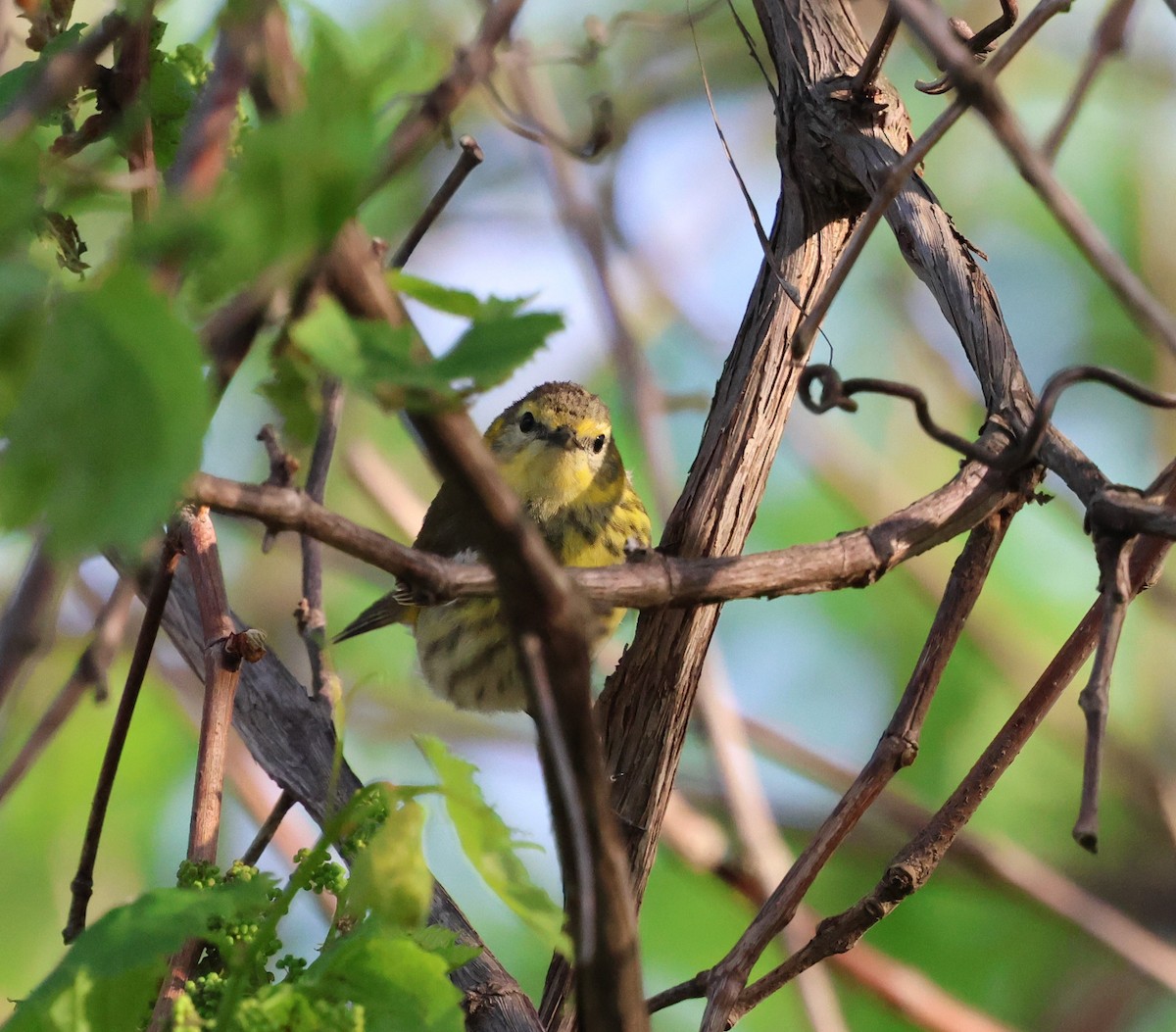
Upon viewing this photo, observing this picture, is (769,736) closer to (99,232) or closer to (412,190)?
(99,232)

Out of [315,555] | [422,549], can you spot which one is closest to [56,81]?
[315,555]

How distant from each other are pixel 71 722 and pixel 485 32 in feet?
13.2

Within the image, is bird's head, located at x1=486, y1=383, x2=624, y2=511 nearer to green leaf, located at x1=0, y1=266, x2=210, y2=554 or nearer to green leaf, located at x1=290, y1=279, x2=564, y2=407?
green leaf, located at x1=290, y1=279, x2=564, y2=407

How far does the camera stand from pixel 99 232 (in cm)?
345

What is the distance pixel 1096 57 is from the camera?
123 cm

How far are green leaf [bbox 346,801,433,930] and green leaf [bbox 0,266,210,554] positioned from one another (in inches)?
16.1

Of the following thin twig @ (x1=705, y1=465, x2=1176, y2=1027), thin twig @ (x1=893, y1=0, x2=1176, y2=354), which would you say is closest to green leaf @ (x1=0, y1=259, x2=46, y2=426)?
thin twig @ (x1=893, y1=0, x2=1176, y2=354)

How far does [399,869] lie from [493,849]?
0.07 meters

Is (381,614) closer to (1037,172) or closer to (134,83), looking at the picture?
(134,83)

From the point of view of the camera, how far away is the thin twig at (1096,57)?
119cm

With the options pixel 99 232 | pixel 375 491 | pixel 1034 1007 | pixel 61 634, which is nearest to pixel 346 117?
pixel 375 491

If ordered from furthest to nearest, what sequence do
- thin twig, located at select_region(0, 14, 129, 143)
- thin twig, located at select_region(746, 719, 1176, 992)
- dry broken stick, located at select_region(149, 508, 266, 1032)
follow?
thin twig, located at select_region(746, 719, 1176, 992), dry broken stick, located at select_region(149, 508, 266, 1032), thin twig, located at select_region(0, 14, 129, 143)

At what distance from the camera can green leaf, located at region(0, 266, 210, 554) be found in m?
0.60

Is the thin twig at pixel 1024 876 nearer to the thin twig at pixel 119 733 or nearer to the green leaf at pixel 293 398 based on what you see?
the thin twig at pixel 119 733
